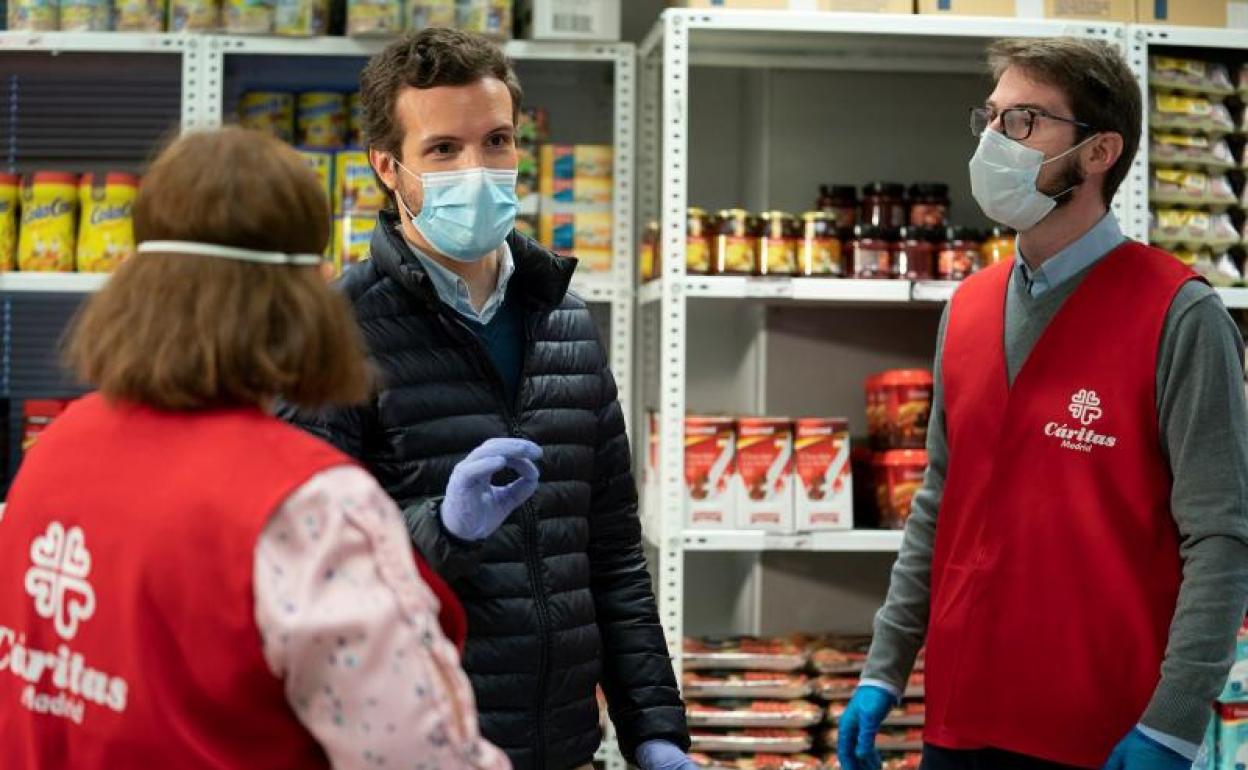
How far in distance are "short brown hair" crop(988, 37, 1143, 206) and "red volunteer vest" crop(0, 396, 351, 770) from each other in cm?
160

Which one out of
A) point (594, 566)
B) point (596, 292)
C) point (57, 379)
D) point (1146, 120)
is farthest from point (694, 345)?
point (594, 566)

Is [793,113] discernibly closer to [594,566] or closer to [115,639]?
[594,566]

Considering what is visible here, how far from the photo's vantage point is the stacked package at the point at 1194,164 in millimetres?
3631

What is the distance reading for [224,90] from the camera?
14.1ft

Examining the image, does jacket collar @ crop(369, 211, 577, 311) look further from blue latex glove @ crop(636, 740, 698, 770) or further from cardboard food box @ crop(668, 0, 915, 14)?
cardboard food box @ crop(668, 0, 915, 14)

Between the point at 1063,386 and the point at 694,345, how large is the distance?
2107 millimetres

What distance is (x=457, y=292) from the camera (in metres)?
2.14

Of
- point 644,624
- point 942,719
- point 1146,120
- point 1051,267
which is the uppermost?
point 1146,120

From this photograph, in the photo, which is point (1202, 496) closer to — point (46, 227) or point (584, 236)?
point (584, 236)

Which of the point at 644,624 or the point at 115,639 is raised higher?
the point at 115,639

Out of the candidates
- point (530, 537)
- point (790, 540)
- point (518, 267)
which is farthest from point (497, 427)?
point (790, 540)

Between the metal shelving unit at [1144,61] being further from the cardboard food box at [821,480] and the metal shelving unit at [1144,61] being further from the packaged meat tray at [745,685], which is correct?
the packaged meat tray at [745,685]

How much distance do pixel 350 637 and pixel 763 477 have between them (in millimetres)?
2428

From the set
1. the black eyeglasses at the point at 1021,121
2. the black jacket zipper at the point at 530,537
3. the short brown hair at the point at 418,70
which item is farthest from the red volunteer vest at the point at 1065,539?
the short brown hair at the point at 418,70
